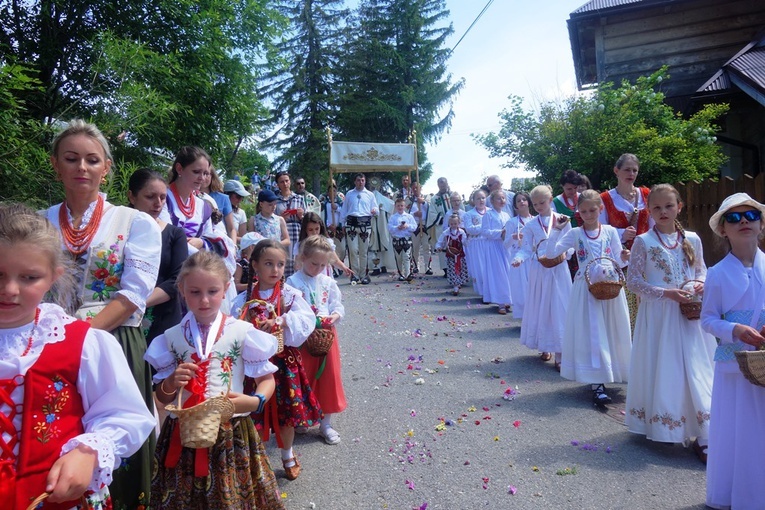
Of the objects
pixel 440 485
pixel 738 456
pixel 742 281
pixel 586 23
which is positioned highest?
pixel 586 23

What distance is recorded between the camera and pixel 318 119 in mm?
36188

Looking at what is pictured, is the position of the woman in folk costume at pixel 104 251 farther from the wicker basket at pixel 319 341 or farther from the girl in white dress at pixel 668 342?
the girl in white dress at pixel 668 342

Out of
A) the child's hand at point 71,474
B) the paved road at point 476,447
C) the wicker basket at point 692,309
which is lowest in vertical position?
the paved road at point 476,447

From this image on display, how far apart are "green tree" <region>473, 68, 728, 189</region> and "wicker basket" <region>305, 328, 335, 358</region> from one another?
9.17 metres

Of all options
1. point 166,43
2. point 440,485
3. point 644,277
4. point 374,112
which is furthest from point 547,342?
point 374,112

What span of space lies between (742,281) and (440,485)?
230 centimetres

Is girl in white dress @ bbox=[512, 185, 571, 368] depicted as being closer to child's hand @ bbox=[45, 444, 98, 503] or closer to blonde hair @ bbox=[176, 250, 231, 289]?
blonde hair @ bbox=[176, 250, 231, 289]

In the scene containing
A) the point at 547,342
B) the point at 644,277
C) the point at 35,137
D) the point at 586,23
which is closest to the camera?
the point at 644,277

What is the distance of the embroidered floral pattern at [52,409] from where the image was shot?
1.94 meters

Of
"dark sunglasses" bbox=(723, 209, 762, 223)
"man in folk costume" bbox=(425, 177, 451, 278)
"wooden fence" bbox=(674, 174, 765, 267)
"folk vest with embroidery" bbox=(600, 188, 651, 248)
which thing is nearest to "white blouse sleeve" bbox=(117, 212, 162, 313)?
"dark sunglasses" bbox=(723, 209, 762, 223)

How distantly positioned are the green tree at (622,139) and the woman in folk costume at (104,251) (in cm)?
1080

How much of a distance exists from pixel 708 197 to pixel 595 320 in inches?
154

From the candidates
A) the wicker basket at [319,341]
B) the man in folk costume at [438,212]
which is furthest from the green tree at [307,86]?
the wicker basket at [319,341]

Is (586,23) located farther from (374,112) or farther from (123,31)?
(374,112)
